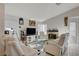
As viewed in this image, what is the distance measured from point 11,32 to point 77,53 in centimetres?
73

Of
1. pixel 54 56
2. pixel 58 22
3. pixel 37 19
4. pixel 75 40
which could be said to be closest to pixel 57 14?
pixel 58 22

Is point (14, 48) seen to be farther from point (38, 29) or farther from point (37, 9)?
point (37, 9)

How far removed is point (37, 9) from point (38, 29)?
0.22 metres

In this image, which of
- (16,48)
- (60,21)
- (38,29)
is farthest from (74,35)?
(16,48)

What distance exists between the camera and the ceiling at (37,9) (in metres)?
1.28

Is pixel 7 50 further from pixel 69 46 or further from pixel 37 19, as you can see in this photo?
pixel 69 46

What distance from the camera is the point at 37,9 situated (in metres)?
1.33

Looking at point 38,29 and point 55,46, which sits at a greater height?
point 38,29

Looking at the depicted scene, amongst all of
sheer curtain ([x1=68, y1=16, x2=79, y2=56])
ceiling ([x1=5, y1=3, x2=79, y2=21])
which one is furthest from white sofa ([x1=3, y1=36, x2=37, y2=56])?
sheer curtain ([x1=68, y1=16, x2=79, y2=56])

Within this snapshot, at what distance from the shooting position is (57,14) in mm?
1353

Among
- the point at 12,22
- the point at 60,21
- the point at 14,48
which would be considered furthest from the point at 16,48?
the point at 60,21

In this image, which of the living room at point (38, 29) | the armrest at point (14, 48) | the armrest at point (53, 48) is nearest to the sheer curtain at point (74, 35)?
the living room at point (38, 29)

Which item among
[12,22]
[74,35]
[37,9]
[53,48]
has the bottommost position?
[53,48]

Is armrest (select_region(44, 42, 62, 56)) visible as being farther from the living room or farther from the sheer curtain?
the sheer curtain
